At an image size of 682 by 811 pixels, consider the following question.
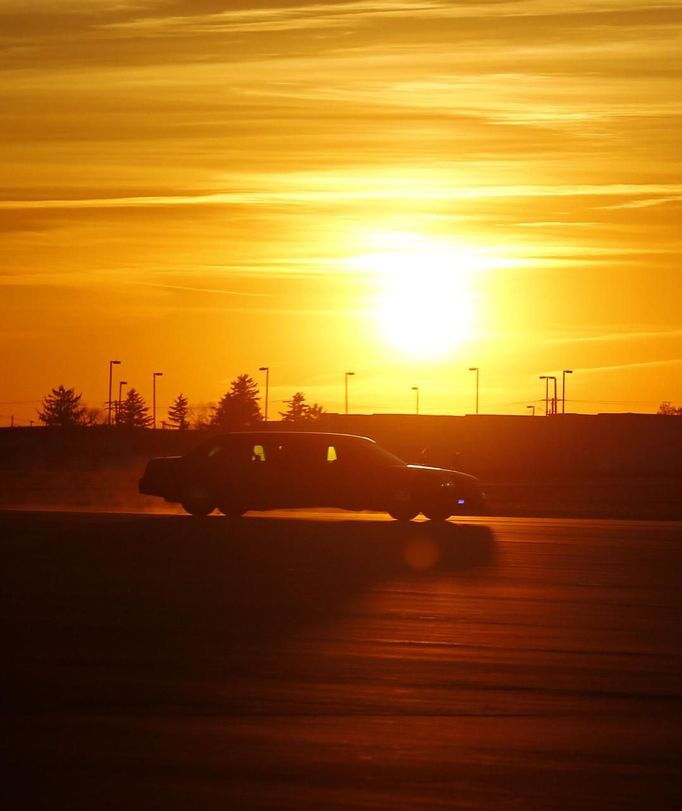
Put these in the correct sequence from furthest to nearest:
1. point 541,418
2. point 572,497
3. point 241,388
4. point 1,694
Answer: point 241,388 → point 541,418 → point 572,497 → point 1,694

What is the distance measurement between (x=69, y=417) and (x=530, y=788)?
186680mm

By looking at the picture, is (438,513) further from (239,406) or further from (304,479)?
(239,406)

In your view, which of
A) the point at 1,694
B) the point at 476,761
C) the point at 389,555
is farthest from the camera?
the point at 389,555

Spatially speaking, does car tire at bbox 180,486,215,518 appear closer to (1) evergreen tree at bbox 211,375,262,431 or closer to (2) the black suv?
(2) the black suv

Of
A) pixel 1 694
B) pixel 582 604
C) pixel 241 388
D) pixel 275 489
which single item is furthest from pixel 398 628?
pixel 241 388

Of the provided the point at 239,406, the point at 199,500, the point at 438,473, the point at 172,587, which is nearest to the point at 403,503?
the point at 438,473

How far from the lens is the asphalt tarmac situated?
6938 millimetres

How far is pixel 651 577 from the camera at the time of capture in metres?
16.0

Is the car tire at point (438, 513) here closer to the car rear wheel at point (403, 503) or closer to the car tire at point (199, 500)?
the car rear wheel at point (403, 503)

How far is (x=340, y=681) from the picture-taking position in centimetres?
949

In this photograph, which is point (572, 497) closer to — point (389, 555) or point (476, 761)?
point (389, 555)

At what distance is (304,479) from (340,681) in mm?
16279

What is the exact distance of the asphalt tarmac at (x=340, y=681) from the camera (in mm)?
6938

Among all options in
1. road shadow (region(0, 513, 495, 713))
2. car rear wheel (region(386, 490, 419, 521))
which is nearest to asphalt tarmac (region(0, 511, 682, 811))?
road shadow (region(0, 513, 495, 713))
